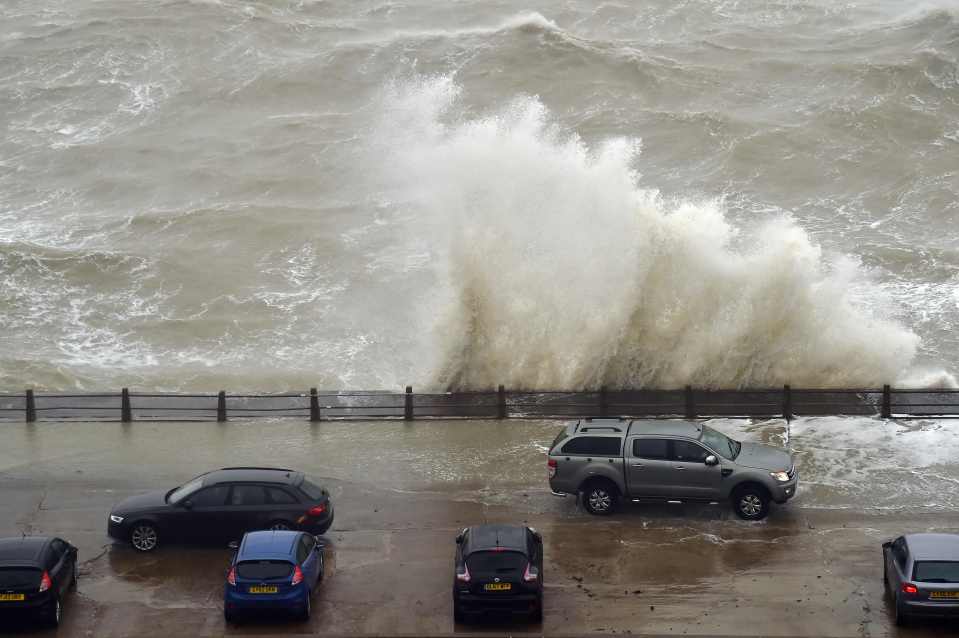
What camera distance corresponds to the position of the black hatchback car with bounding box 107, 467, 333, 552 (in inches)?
680

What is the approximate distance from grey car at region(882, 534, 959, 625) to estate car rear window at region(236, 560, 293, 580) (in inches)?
300

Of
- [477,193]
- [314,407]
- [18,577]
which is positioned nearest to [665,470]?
[314,407]

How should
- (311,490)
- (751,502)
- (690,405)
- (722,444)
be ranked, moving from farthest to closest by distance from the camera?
(690,405) < (722,444) < (751,502) < (311,490)

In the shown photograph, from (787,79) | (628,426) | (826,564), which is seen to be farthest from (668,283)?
(787,79)

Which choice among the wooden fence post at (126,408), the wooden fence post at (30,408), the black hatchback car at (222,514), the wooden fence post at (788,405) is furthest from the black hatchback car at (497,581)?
the wooden fence post at (30,408)

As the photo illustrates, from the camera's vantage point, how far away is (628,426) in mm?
19188

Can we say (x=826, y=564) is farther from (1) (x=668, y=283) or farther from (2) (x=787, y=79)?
(2) (x=787, y=79)

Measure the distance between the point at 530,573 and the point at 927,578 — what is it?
486 centimetres

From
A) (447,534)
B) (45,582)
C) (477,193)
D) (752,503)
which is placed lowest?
(447,534)

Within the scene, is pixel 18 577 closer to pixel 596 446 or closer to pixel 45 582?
pixel 45 582

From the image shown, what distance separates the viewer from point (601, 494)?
18.6 metres

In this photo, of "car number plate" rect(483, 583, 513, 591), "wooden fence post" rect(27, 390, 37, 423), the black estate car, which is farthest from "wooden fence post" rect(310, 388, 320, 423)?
"car number plate" rect(483, 583, 513, 591)

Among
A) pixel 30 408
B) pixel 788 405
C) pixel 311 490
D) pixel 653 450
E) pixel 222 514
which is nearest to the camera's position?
pixel 222 514

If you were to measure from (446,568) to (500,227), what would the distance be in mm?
14280
